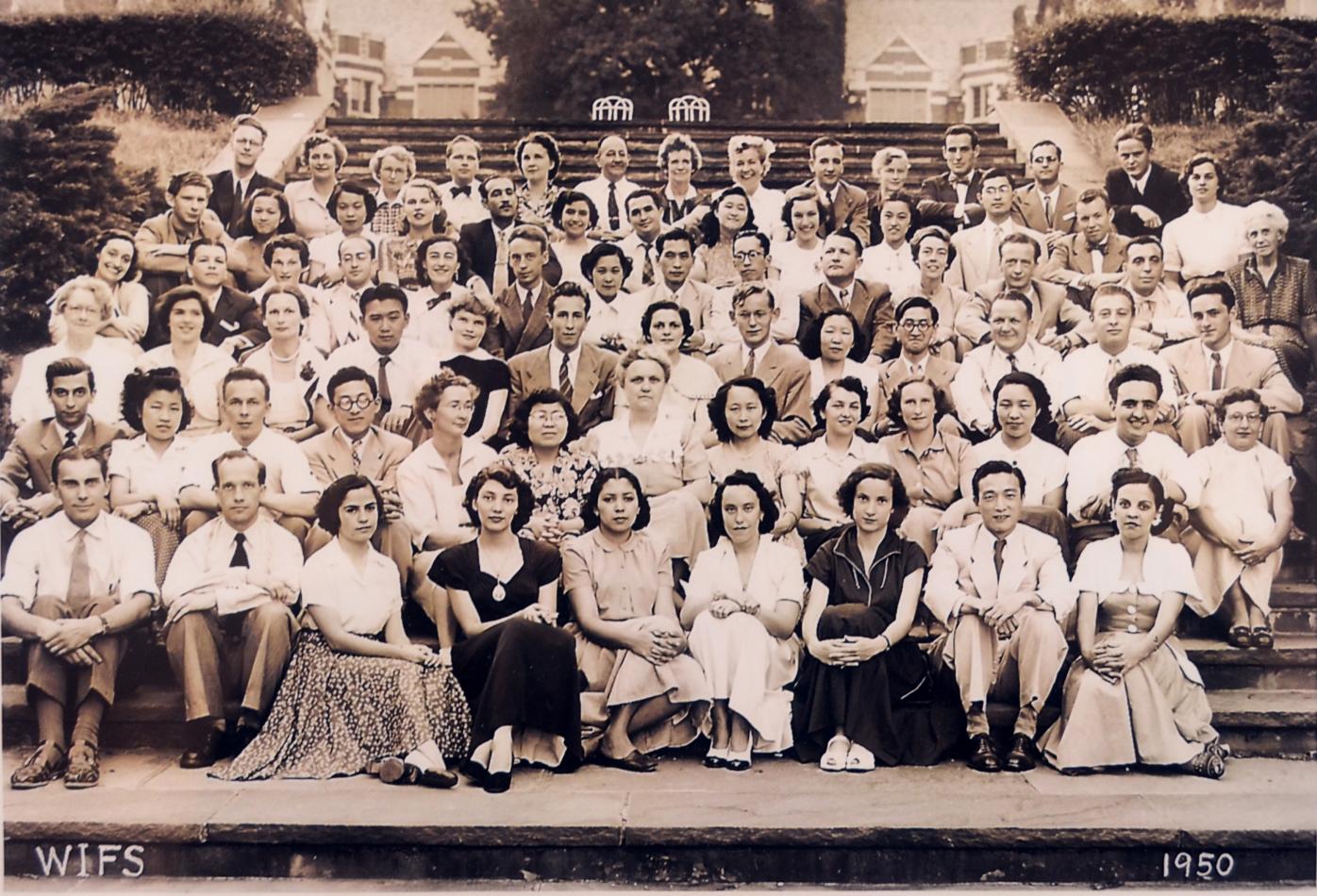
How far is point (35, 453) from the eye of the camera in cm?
547

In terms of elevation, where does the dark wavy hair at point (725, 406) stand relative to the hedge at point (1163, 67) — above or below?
below

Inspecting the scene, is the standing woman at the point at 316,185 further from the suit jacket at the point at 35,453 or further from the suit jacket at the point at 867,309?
the suit jacket at the point at 867,309

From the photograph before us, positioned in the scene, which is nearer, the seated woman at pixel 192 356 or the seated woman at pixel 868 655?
the seated woman at pixel 868 655

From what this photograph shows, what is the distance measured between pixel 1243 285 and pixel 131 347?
501 cm

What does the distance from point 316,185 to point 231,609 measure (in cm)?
197

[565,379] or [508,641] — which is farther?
[565,379]

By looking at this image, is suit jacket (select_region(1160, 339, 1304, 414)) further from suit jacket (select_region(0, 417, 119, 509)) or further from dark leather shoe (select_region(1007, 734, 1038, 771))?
suit jacket (select_region(0, 417, 119, 509))

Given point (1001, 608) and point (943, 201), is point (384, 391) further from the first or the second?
point (1001, 608)

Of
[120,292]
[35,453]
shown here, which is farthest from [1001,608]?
[35,453]

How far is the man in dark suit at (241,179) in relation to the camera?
5730mm

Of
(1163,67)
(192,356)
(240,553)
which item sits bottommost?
(240,553)

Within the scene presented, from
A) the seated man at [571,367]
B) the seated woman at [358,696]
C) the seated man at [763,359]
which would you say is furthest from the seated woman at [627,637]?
the seated man at [763,359]

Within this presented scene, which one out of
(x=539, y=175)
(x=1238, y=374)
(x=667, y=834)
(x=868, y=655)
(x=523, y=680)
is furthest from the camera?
(x=539, y=175)

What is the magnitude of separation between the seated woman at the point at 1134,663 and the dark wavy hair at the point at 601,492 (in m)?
1.88
